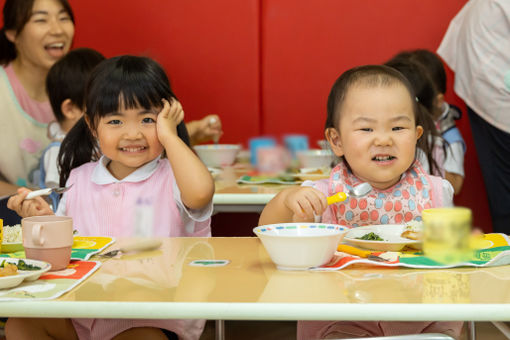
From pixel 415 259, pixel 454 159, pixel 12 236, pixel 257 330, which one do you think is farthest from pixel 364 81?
pixel 257 330

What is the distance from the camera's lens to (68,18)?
2.77 m

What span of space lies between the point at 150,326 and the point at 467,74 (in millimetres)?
1931

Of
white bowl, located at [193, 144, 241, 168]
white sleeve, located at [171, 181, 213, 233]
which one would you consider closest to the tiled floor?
white bowl, located at [193, 144, 241, 168]

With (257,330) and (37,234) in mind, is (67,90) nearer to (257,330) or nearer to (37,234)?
(257,330)

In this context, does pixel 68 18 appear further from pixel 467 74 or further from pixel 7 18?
pixel 467 74

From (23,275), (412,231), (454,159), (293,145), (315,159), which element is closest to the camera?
(23,275)

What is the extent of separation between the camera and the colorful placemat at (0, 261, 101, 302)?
0.82 meters

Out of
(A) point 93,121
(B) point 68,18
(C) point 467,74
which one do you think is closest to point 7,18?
(B) point 68,18

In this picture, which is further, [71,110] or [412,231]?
[71,110]

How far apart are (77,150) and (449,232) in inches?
50.8

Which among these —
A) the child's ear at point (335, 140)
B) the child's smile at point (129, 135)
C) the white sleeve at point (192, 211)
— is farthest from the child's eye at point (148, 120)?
the child's ear at point (335, 140)

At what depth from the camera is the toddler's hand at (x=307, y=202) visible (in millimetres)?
1111

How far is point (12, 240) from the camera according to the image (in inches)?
45.8

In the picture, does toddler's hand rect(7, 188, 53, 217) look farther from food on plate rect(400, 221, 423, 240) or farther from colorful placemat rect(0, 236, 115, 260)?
food on plate rect(400, 221, 423, 240)
